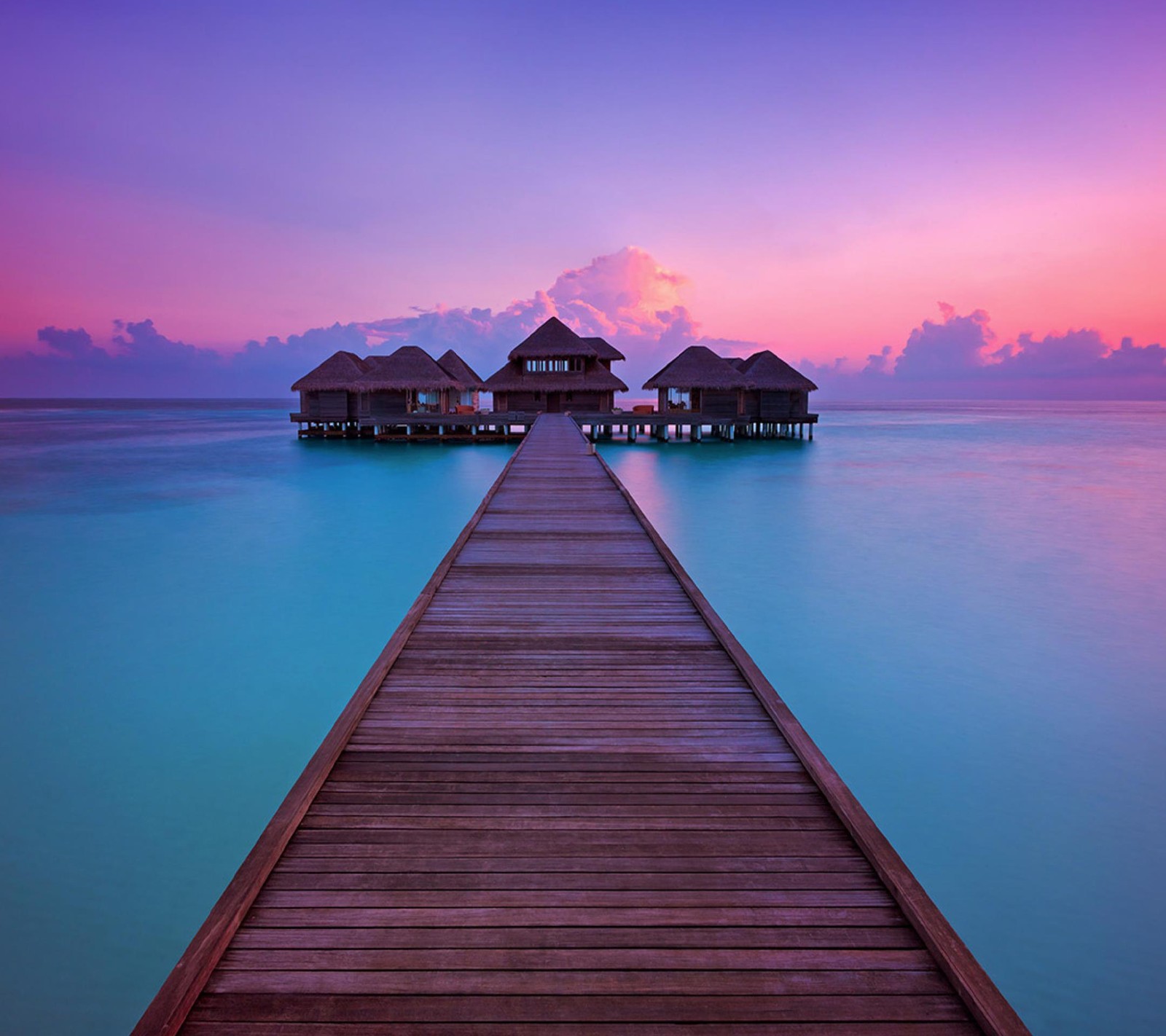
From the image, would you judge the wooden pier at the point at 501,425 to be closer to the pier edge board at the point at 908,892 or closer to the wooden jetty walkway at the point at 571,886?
the wooden jetty walkway at the point at 571,886

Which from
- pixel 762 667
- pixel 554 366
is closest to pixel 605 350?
pixel 554 366

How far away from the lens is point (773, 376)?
115ft

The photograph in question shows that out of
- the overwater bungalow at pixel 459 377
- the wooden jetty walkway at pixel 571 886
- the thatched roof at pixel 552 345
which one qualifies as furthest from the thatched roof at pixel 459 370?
the wooden jetty walkway at pixel 571 886

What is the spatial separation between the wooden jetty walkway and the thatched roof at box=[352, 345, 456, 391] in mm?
30385

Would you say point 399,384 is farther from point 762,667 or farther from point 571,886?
point 571,886

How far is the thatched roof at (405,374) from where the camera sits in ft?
109

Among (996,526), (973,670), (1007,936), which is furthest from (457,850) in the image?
(996,526)

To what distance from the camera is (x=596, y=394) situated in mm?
35000

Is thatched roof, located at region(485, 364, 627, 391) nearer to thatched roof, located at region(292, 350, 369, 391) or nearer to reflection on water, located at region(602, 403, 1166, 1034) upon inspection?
thatched roof, located at region(292, 350, 369, 391)

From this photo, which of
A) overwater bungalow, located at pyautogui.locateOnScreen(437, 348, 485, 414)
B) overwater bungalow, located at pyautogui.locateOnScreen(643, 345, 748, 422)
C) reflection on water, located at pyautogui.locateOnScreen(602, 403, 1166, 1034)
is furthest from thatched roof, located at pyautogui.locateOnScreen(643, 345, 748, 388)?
reflection on water, located at pyautogui.locateOnScreen(602, 403, 1166, 1034)

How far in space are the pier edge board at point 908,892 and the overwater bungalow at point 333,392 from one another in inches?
1320

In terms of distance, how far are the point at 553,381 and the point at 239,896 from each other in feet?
107

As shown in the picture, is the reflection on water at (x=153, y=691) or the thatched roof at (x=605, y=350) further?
the thatched roof at (x=605, y=350)

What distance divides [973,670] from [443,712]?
743 centimetres
